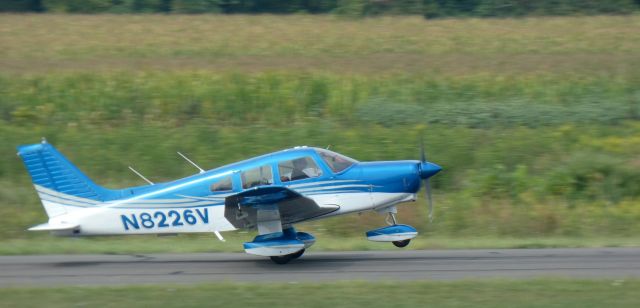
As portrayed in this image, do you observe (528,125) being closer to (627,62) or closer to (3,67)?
(627,62)

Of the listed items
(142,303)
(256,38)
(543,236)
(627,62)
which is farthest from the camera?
(256,38)

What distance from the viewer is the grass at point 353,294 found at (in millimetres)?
11427

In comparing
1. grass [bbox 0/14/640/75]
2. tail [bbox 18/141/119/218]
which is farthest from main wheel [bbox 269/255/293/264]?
grass [bbox 0/14/640/75]

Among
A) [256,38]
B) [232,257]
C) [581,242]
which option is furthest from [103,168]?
[256,38]

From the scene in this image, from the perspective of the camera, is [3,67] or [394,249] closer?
[394,249]

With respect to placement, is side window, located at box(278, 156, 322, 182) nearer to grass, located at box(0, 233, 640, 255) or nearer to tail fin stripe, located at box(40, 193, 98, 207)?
grass, located at box(0, 233, 640, 255)

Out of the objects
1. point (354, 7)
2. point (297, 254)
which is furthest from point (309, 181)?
point (354, 7)

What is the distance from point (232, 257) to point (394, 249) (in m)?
2.87

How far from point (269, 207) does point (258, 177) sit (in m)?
0.51

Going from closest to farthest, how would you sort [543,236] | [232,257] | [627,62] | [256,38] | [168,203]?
1. [168,203]
2. [232,257]
3. [543,236]
4. [627,62]
5. [256,38]

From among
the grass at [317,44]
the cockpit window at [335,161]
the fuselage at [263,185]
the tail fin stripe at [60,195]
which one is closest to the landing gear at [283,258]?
the fuselage at [263,185]

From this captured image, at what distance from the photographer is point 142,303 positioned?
11742mm

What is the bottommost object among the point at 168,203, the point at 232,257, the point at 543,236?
the point at 543,236

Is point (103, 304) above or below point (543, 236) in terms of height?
above
